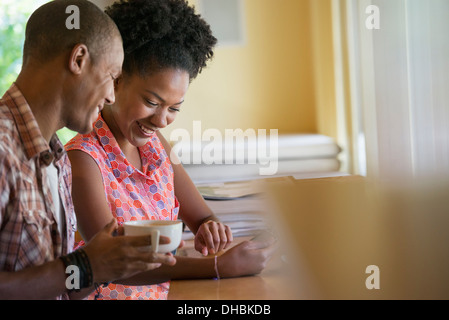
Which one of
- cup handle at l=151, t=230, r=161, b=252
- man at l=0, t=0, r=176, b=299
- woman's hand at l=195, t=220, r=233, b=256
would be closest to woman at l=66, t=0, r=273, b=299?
woman's hand at l=195, t=220, r=233, b=256

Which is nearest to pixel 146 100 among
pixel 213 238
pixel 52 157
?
pixel 213 238

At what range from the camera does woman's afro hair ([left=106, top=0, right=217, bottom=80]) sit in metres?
1.17

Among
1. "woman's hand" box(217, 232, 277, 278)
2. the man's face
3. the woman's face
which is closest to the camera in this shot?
the man's face

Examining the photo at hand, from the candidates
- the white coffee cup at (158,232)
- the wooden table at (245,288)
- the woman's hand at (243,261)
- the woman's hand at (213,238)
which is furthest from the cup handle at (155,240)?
the woman's hand at (213,238)

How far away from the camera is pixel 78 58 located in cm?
76

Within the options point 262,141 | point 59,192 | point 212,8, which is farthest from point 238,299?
point 212,8

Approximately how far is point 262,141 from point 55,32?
8.63 ft

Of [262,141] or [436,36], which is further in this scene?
[262,141]

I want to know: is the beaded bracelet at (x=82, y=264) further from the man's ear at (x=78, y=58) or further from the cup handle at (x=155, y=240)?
the man's ear at (x=78, y=58)

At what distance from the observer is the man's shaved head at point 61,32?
0.76 metres

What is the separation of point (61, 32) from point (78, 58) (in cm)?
4

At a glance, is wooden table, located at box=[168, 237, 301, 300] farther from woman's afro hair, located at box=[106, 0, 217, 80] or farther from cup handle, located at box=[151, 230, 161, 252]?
A: woman's afro hair, located at box=[106, 0, 217, 80]

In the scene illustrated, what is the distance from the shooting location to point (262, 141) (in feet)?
11.0
